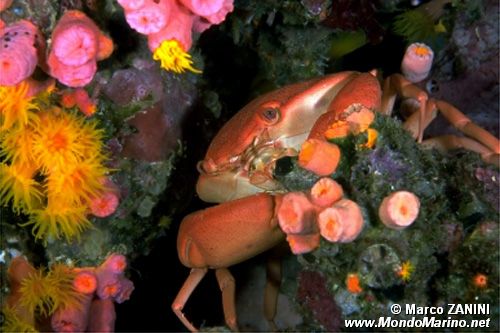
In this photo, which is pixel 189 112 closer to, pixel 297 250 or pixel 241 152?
pixel 241 152

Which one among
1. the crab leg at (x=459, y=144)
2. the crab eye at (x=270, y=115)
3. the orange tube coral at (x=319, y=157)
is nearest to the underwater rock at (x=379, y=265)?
the orange tube coral at (x=319, y=157)

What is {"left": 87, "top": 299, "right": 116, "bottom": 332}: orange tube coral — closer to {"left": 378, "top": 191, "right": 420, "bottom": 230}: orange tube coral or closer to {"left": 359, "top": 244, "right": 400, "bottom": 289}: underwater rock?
{"left": 359, "top": 244, "right": 400, "bottom": 289}: underwater rock

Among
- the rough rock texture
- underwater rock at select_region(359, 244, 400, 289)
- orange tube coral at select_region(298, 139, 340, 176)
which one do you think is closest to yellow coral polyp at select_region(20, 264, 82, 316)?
orange tube coral at select_region(298, 139, 340, 176)

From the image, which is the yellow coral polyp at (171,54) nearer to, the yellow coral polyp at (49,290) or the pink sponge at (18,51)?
the pink sponge at (18,51)

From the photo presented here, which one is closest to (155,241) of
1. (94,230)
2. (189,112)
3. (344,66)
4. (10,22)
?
(94,230)

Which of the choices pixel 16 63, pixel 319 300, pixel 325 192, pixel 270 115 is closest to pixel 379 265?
pixel 325 192

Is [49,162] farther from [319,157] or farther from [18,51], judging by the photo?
[319,157]
